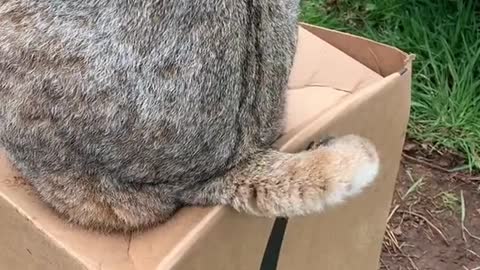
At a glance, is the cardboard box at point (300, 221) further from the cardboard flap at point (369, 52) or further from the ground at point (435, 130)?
the ground at point (435, 130)

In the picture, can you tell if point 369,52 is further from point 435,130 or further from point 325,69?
point 435,130

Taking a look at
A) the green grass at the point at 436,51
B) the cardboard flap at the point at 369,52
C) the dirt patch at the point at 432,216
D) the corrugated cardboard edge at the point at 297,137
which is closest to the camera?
the corrugated cardboard edge at the point at 297,137

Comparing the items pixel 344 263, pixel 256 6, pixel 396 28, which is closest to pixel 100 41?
pixel 256 6

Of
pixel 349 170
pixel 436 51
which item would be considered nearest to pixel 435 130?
pixel 436 51

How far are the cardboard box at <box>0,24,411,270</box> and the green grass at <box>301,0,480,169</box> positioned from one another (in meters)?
0.49

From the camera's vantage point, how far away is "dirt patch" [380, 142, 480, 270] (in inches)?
73.4

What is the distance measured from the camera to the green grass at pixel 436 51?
2.04 m

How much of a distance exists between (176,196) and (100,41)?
8.8 inches

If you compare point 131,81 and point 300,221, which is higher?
point 131,81

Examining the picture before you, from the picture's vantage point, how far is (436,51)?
213 centimetres

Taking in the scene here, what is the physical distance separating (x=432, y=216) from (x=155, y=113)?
938mm

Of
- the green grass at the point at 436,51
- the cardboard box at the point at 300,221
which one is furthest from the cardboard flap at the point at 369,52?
the green grass at the point at 436,51

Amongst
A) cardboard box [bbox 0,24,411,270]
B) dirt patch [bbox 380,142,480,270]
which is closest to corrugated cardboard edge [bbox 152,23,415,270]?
cardboard box [bbox 0,24,411,270]

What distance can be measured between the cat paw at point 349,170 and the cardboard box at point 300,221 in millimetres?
93
